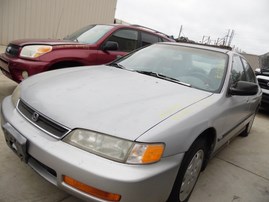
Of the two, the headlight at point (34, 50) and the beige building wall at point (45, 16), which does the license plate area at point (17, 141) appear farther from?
the beige building wall at point (45, 16)

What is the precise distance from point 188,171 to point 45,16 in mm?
9935

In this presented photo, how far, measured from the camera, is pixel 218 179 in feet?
10.3

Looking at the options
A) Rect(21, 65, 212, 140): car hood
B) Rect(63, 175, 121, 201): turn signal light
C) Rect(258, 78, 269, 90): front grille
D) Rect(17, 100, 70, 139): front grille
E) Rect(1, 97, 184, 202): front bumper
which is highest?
Rect(21, 65, 212, 140): car hood

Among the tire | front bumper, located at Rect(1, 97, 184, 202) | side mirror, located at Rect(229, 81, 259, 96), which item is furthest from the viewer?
side mirror, located at Rect(229, 81, 259, 96)

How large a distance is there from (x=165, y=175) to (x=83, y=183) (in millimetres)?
562

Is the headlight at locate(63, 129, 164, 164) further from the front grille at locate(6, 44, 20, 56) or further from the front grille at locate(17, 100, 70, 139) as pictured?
the front grille at locate(6, 44, 20, 56)

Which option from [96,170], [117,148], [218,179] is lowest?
[218,179]

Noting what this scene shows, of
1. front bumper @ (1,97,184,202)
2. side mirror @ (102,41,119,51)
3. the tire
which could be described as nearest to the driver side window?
the tire

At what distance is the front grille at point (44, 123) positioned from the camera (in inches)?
77.4

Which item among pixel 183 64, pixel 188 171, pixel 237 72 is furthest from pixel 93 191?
pixel 237 72

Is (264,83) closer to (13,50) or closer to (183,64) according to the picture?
(183,64)

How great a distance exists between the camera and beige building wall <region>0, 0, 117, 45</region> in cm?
985

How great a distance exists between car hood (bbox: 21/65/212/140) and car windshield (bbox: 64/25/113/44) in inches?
80.7

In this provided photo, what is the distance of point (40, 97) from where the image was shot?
7.57 feet
